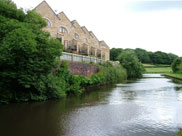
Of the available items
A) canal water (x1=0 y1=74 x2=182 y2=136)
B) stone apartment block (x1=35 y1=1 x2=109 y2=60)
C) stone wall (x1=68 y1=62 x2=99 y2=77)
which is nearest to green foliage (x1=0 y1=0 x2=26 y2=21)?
canal water (x1=0 y1=74 x2=182 y2=136)

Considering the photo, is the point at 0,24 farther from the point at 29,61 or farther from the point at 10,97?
the point at 10,97

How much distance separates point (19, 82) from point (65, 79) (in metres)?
4.89

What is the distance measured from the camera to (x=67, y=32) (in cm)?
3150

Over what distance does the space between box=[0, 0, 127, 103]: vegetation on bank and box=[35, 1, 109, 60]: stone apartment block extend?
14131mm

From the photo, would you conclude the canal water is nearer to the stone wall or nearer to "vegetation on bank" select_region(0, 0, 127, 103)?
"vegetation on bank" select_region(0, 0, 127, 103)

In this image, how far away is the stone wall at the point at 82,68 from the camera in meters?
18.5

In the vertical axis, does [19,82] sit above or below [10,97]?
above

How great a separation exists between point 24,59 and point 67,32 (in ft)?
70.5

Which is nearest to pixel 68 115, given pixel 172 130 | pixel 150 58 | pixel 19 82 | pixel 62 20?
pixel 19 82

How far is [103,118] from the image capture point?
8.59m

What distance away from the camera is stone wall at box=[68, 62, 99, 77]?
18531mm

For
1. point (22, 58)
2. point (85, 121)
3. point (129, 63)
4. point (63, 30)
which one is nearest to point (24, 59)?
point (22, 58)

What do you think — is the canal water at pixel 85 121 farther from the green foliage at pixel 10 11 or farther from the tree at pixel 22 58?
the green foliage at pixel 10 11

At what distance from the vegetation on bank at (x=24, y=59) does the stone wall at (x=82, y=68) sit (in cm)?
492
